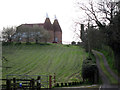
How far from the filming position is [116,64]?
292 cm

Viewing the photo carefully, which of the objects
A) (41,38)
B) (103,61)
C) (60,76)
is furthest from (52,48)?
(103,61)

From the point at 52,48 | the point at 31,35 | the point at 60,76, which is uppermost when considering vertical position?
the point at 31,35

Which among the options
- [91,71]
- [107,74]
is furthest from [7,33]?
[107,74]

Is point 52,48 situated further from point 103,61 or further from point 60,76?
point 103,61

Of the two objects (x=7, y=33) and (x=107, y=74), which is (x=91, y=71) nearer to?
(x=107, y=74)

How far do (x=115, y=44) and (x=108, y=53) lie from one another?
1.31 feet

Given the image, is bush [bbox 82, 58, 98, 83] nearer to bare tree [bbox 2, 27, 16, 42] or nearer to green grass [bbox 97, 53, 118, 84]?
green grass [bbox 97, 53, 118, 84]

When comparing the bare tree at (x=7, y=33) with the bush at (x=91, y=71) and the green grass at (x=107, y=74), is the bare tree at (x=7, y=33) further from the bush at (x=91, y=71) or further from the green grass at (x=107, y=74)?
the green grass at (x=107, y=74)

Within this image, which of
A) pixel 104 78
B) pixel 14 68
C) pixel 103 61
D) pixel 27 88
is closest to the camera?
pixel 104 78

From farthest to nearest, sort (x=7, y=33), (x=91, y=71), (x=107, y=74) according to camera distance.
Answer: (x=7, y=33)
(x=91, y=71)
(x=107, y=74)

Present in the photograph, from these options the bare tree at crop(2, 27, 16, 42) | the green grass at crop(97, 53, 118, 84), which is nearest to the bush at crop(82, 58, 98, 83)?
the green grass at crop(97, 53, 118, 84)

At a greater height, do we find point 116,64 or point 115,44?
point 115,44

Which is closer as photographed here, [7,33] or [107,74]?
[107,74]

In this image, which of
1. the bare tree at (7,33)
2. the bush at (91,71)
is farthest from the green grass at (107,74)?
the bare tree at (7,33)
